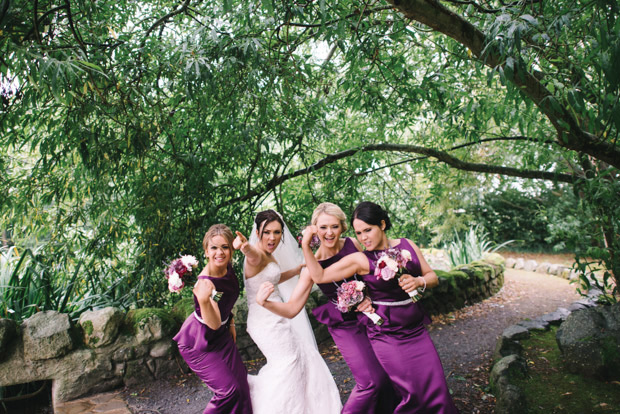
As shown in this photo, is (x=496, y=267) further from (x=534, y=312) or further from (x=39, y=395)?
(x=39, y=395)

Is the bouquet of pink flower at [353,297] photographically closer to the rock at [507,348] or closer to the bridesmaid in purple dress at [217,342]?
the bridesmaid in purple dress at [217,342]

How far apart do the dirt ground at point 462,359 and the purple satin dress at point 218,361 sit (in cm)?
130

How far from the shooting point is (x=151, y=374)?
4.46 meters

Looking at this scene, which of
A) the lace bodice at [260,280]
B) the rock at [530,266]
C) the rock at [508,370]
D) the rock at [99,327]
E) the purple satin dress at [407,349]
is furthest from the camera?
the rock at [530,266]

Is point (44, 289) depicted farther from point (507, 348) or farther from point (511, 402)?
point (507, 348)

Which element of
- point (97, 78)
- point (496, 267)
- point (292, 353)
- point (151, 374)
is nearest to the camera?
point (292, 353)

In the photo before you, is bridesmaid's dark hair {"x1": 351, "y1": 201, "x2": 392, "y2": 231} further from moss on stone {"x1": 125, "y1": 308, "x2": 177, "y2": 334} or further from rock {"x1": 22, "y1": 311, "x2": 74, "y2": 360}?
rock {"x1": 22, "y1": 311, "x2": 74, "y2": 360}

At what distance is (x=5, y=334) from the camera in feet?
12.7

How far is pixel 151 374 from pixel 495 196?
44.3ft

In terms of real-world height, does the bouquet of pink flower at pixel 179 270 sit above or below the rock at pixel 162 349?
above

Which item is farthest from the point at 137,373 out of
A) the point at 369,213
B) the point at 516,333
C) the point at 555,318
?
the point at 555,318

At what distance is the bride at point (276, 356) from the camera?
2961mm

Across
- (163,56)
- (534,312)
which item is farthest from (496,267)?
(163,56)

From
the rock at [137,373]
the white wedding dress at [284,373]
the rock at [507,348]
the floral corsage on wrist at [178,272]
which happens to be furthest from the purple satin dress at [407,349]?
the rock at [137,373]
